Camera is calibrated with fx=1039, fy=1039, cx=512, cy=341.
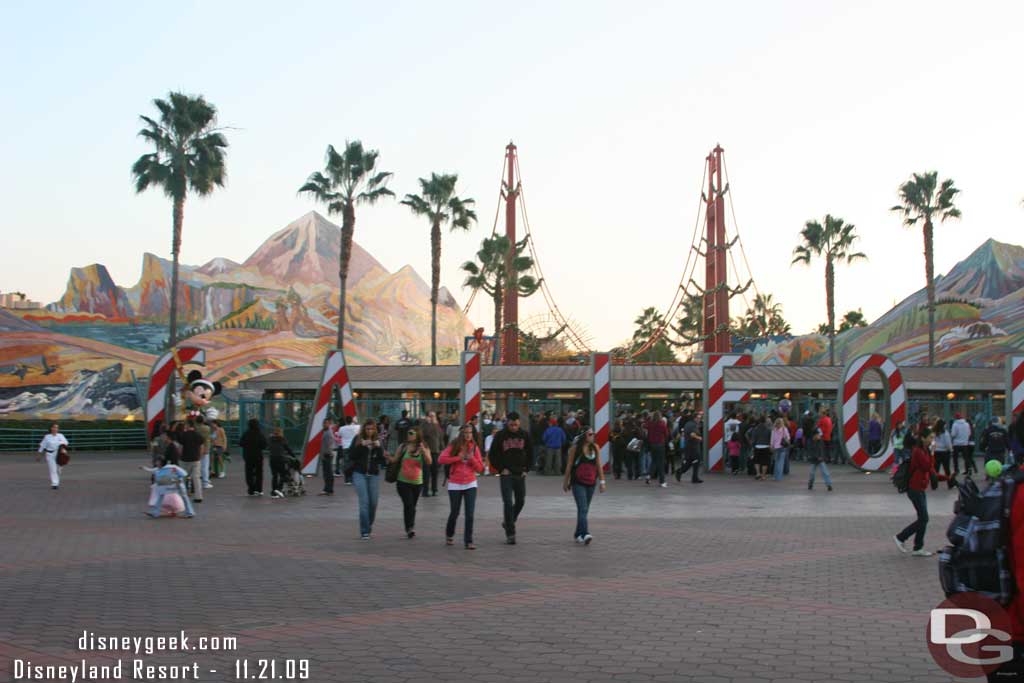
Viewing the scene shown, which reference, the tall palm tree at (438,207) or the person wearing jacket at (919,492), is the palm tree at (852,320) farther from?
the person wearing jacket at (919,492)

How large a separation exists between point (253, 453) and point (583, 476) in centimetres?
847

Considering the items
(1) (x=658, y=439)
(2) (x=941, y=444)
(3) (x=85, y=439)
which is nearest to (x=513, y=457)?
(1) (x=658, y=439)

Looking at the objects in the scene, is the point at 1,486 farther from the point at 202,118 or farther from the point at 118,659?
the point at 202,118

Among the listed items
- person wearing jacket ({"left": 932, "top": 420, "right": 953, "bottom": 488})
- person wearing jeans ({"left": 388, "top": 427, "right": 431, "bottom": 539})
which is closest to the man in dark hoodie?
person wearing jeans ({"left": 388, "top": 427, "right": 431, "bottom": 539})

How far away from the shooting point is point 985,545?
13.6 feet

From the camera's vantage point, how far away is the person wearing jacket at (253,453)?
1873cm

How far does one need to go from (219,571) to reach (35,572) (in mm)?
1769

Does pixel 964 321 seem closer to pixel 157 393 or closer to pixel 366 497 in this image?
pixel 157 393

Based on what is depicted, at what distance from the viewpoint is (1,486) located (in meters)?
21.5

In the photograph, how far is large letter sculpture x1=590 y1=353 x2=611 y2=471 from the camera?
24.5 meters

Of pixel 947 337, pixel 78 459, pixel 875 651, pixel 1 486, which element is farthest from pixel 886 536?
pixel 947 337

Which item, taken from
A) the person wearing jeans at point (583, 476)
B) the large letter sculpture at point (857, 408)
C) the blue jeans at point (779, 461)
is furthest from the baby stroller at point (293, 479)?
the large letter sculpture at point (857, 408)

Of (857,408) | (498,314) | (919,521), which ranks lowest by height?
(919,521)
